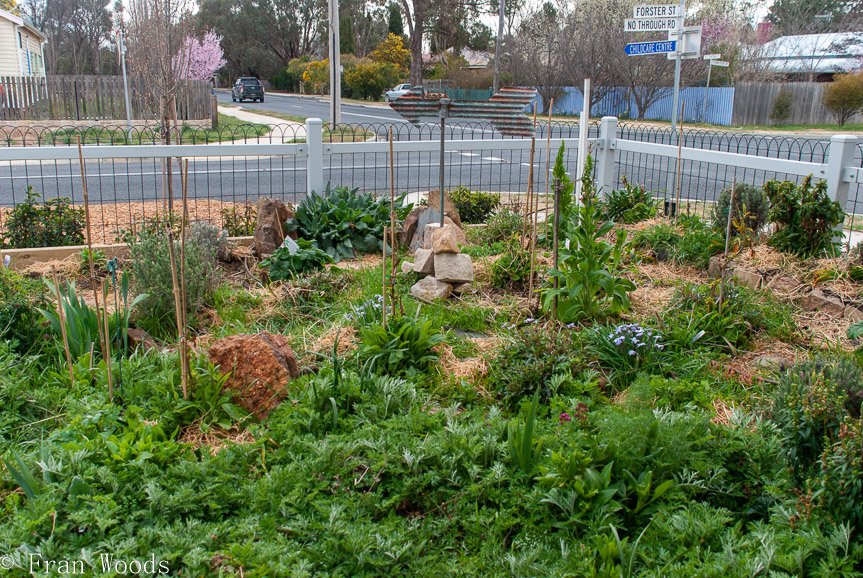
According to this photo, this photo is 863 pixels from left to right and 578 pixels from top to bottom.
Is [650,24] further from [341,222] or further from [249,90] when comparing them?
[249,90]

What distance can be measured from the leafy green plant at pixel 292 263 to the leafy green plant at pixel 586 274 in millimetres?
1926

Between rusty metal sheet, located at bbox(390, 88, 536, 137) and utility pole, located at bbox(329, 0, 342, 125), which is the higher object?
utility pole, located at bbox(329, 0, 342, 125)

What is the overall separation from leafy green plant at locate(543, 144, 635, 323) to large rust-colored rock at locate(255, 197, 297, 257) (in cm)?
271

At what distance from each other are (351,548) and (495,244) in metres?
4.09

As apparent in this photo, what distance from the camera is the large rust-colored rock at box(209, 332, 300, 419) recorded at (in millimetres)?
3420

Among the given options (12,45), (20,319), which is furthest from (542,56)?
(20,319)

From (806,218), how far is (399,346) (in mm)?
3816

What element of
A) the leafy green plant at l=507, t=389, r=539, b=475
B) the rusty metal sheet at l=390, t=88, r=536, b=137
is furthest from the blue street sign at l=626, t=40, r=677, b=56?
the leafy green plant at l=507, t=389, r=539, b=475

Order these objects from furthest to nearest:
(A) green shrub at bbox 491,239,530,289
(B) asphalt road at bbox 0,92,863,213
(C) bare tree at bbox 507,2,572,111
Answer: (C) bare tree at bbox 507,2,572,111, (B) asphalt road at bbox 0,92,863,213, (A) green shrub at bbox 491,239,530,289

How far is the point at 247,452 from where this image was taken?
2.94 meters

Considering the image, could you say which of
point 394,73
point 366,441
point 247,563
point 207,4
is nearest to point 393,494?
point 366,441

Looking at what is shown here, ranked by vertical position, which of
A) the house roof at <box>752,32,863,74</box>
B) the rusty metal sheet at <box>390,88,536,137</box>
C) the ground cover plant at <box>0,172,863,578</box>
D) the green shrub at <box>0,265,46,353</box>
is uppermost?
the house roof at <box>752,32,863,74</box>

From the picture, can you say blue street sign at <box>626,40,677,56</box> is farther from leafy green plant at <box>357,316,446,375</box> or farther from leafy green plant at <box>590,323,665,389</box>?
leafy green plant at <box>357,316,446,375</box>

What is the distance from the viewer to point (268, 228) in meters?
6.05
